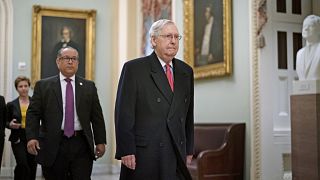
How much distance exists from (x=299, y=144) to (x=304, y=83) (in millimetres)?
742

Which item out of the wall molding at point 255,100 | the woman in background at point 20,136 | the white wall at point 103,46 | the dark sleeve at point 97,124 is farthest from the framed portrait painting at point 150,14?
the dark sleeve at point 97,124

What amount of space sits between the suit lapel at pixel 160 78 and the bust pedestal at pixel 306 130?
2721mm

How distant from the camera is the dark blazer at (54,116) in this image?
13.5 feet

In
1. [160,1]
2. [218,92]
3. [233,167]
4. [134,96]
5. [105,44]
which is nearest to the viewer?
[134,96]

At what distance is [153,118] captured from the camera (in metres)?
3.20

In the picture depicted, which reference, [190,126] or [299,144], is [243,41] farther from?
[190,126]

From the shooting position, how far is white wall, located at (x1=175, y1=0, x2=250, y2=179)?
22.2 ft

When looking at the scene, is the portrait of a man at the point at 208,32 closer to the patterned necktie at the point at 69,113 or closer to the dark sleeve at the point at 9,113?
the dark sleeve at the point at 9,113

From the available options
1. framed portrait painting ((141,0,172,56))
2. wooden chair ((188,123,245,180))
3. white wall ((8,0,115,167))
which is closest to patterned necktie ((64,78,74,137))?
wooden chair ((188,123,245,180))

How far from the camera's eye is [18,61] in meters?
10.5

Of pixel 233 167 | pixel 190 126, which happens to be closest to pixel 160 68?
pixel 190 126

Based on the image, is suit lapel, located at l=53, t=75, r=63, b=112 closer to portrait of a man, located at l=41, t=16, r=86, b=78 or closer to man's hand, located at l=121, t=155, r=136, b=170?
man's hand, located at l=121, t=155, r=136, b=170

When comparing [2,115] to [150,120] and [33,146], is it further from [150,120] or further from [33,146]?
[150,120]

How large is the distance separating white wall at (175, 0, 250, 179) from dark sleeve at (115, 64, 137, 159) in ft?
12.2
